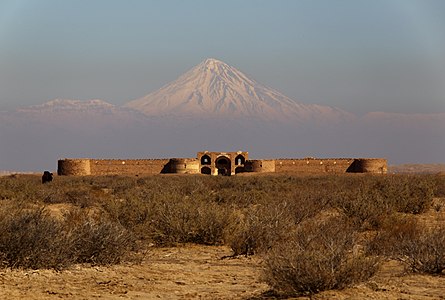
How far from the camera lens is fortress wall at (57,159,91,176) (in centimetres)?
5922

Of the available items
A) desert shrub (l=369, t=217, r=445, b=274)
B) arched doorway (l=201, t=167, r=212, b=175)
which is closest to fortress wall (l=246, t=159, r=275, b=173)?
arched doorway (l=201, t=167, r=212, b=175)

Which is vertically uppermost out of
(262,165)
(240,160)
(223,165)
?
(240,160)

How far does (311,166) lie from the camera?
59.8 metres

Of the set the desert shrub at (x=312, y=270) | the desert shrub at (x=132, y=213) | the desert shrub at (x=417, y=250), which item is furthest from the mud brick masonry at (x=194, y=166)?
the desert shrub at (x=312, y=270)

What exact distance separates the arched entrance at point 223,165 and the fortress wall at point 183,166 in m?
4.72

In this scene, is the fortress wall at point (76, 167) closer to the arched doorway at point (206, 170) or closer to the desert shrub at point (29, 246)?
the arched doorway at point (206, 170)

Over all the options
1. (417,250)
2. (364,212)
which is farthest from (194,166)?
(417,250)

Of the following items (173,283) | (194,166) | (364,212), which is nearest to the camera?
(173,283)

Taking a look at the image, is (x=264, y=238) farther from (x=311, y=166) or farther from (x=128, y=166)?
(x=128, y=166)

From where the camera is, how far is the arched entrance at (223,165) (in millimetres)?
64806

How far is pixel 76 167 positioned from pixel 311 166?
20.9m

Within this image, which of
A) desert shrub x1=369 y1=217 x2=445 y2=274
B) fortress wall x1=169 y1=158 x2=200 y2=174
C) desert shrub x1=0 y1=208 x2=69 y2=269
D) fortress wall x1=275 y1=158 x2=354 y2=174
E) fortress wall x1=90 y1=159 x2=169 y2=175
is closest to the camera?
desert shrub x1=0 y1=208 x2=69 y2=269

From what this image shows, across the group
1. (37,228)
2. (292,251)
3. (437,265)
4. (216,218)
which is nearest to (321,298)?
(292,251)

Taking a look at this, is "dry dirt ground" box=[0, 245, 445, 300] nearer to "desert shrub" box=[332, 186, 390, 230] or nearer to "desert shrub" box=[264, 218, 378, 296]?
"desert shrub" box=[264, 218, 378, 296]
